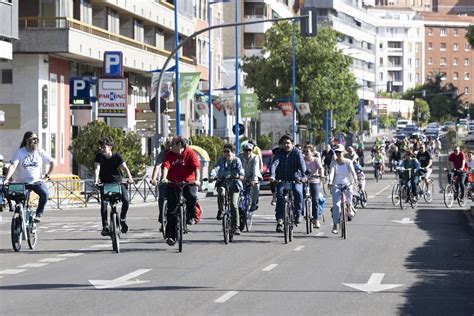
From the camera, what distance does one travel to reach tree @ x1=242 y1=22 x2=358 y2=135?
91.8m

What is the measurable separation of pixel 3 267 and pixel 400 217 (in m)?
17.5

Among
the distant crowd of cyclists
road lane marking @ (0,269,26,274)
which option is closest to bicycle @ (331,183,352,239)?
the distant crowd of cyclists

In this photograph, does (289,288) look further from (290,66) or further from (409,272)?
(290,66)

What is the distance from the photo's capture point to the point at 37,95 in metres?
51.0

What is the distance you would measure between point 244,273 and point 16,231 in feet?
17.2

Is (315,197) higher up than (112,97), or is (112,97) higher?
(112,97)

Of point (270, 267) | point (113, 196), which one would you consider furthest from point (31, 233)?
point (270, 267)

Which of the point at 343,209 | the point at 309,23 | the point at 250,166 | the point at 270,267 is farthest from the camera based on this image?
the point at 309,23

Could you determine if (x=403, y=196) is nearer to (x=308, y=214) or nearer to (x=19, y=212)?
(x=308, y=214)

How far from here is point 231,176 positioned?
25156 mm

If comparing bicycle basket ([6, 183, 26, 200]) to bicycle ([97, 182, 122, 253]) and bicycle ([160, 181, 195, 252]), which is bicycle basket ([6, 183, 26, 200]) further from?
bicycle ([160, 181, 195, 252])

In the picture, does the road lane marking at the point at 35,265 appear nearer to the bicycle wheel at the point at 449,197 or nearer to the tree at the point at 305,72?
the bicycle wheel at the point at 449,197

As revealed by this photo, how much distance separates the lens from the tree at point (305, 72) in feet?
301

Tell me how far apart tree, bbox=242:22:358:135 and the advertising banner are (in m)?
47.4
